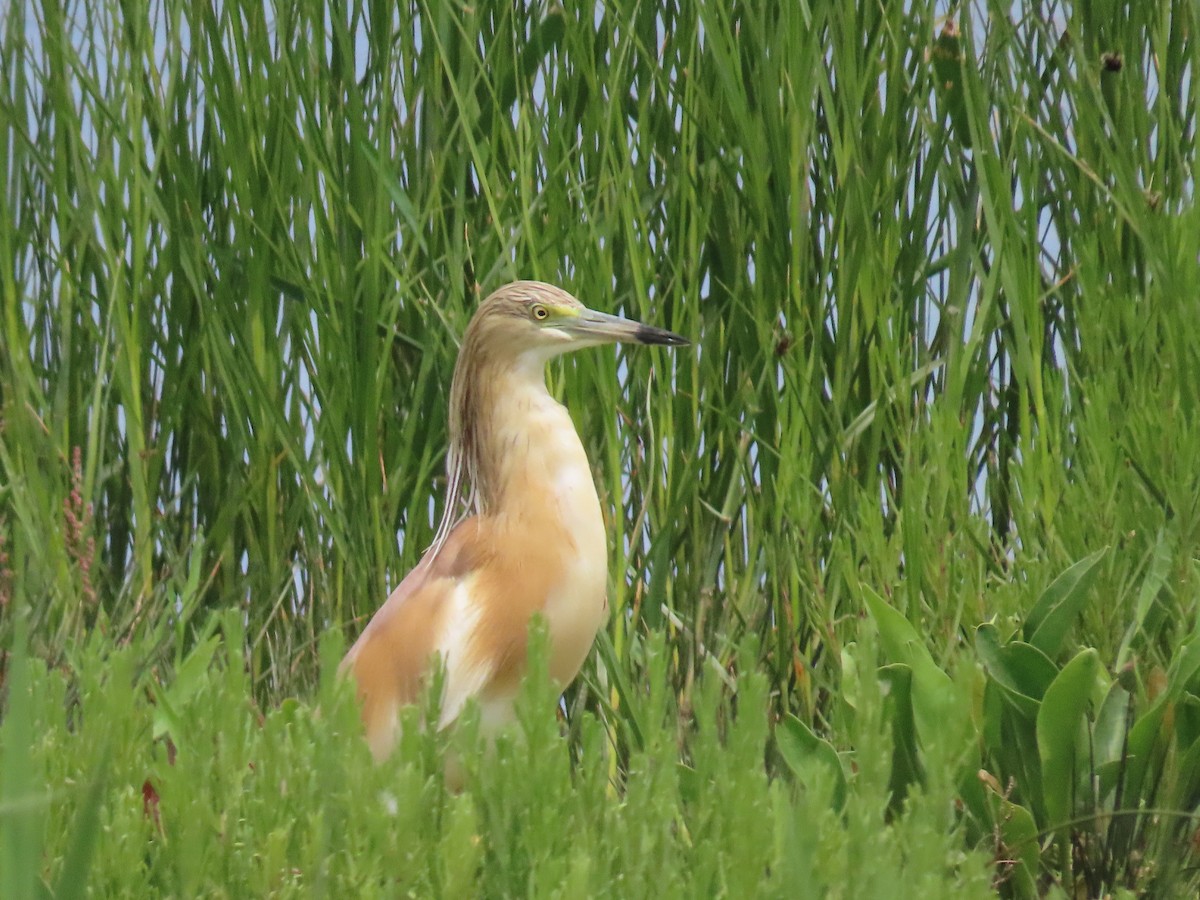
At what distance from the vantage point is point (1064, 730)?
1.76m

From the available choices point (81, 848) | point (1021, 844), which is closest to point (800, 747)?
point (1021, 844)

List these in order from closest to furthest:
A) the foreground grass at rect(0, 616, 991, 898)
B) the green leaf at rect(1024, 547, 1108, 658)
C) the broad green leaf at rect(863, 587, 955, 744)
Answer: the foreground grass at rect(0, 616, 991, 898)
the broad green leaf at rect(863, 587, 955, 744)
the green leaf at rect(1024, 547, 1108, 658)

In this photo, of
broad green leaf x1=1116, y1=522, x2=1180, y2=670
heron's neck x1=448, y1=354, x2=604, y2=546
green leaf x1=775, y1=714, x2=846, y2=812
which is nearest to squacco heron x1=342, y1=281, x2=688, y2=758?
heron's neck x1=448, y1=354, x2=604, y2=546

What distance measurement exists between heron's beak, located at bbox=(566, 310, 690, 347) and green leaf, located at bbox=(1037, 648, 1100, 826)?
23.2 inches

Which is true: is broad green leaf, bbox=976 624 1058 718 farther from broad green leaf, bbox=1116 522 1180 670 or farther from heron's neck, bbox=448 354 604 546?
heron's neck, bbox=448 354 604 546

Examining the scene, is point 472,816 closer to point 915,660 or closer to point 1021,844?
point 915,660

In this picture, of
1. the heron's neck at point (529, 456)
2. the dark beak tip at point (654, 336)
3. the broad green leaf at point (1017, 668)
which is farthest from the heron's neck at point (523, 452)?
the broad green leaf at point (1017, 668)

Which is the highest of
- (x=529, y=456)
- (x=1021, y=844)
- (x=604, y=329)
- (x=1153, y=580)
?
(x=604, y=329)

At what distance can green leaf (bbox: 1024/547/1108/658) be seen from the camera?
5.87 feet

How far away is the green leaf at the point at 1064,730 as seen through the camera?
171cm

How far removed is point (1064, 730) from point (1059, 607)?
0.45 ft

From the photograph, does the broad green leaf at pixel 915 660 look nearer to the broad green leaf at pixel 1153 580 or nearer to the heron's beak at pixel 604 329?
the broad green leaf at pixel 1153 580

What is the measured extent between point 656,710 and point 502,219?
1531 millimetres

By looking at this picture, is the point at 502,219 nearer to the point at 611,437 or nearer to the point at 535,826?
the point at 611,437
